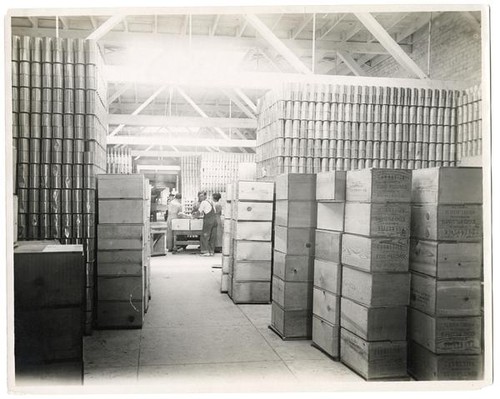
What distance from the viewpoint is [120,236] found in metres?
6.31

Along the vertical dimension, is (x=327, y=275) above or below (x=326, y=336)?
above

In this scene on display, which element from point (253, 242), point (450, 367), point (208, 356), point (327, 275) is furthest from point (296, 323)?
point (253, 242)

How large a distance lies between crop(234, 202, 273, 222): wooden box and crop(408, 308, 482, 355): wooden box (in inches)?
150

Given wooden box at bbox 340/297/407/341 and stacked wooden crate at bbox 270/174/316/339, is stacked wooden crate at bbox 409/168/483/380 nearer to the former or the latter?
wooden box at bbox 340/297/407/341

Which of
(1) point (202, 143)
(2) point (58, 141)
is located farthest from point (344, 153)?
(1) point (202, 143)

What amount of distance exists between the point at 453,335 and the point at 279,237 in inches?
94.2

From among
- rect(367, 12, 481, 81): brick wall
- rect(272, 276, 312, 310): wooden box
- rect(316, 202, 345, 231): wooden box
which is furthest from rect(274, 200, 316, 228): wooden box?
rect(367, 12, 481, 81): brick wall

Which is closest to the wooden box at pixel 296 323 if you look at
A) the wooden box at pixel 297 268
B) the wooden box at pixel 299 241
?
the wooden box at pixel 297 268

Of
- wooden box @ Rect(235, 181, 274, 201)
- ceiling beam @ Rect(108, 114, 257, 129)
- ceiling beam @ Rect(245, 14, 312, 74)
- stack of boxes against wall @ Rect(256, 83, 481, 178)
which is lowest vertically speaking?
wooden box @ Rect(235, 181, 274, 201)

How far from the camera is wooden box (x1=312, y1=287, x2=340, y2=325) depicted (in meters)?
5.00

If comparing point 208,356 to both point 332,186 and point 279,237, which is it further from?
point 332,186

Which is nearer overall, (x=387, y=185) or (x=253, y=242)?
(x=387, y=185)

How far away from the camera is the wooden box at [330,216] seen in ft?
16.5

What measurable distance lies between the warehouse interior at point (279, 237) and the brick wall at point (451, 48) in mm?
44
